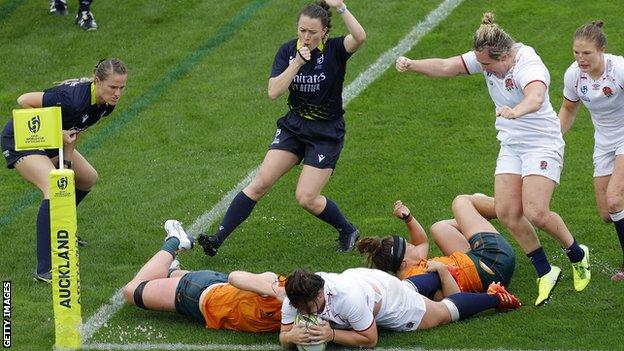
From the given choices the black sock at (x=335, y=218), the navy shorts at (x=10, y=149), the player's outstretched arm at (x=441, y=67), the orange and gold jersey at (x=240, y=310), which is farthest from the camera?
the black sock at (x=335, y=218)

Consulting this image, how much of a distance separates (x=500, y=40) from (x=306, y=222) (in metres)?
2.98

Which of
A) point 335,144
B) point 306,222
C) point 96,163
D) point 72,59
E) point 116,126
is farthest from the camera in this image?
point 72,59

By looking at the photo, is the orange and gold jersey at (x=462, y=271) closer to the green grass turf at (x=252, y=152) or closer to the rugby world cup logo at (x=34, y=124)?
the green grass turf at (x=252, y=152)

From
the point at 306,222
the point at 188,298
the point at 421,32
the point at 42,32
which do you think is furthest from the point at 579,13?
the point at 188,298

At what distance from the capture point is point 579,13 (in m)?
14.9

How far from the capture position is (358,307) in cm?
816

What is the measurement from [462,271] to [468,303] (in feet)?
1.49

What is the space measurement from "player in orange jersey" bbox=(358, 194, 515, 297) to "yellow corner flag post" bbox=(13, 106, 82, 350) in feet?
7.22

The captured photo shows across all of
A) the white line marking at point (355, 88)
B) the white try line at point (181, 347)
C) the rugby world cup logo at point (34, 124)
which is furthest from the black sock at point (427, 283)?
the rugby world cup logo at point (34, 124)

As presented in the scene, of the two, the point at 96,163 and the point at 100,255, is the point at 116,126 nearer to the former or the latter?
the point at 96,163

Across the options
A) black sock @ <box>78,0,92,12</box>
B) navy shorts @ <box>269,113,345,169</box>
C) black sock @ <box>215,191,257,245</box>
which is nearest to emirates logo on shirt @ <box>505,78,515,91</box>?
navy shorts @ <box>269,113,345,169</box>

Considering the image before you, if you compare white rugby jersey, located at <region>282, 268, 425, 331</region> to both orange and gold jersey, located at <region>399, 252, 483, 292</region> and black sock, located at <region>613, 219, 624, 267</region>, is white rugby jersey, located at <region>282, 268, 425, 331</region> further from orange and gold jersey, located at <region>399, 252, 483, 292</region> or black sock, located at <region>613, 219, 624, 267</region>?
black sock, located at <region>613, 219, 624, 267</region>

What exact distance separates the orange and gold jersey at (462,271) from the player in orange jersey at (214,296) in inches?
45.2

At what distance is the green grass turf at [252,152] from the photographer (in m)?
9.03
